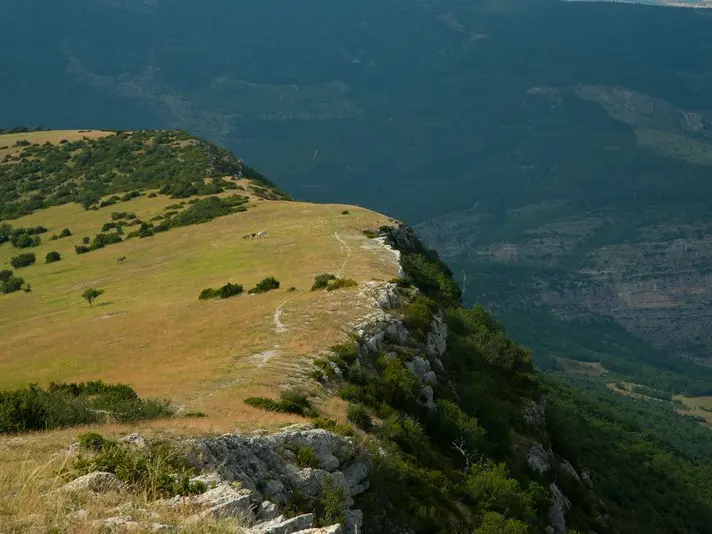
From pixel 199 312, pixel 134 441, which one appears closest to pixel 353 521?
pixel 134 441

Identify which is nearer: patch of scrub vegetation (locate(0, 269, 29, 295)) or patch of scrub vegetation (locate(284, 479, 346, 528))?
patch of scrub vegetation (locate(284, 479, 346, 528))

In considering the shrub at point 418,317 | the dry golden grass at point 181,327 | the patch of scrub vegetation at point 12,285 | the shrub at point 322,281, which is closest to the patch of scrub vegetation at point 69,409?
the dry golden grass at point 181,327

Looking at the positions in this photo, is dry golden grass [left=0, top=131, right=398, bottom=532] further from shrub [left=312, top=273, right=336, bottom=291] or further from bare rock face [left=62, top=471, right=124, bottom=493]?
shrub [left=312, top=273, right=336, bottom=291]

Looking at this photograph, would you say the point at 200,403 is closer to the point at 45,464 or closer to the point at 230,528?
the point at 45,464

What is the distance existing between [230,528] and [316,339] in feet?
65.6

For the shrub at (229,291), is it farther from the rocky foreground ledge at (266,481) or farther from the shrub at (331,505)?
the shrub at (331,505)

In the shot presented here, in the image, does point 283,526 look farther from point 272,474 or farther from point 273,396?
point 273,396

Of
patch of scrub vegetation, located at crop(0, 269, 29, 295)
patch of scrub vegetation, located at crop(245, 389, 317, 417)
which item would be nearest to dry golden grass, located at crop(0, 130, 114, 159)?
patch of scrub vegetation, located at crop(0, 269, 29, 295)

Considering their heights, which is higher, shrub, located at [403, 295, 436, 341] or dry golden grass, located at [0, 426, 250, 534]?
dry golden grass, located at [0, 426, 250, 534]

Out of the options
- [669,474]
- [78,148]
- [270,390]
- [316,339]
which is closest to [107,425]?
[270,390]

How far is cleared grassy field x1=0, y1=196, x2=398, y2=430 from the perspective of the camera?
27906 mm

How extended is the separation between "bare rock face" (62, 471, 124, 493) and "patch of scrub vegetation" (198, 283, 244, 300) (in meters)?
29.1

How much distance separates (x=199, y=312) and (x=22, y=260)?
4121cm

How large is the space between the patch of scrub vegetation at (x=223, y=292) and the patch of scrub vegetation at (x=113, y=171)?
50609 millimetres
